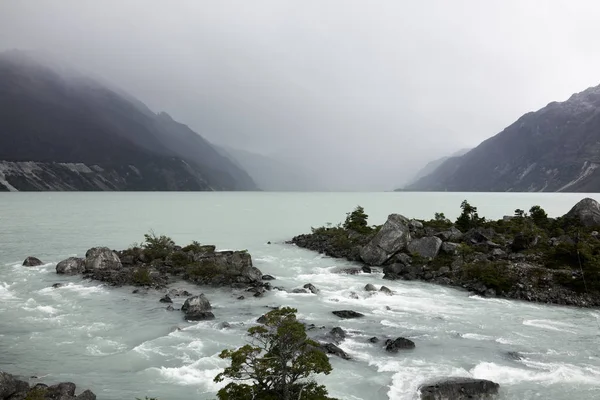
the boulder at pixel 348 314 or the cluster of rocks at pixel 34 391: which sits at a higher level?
the cluster of rocks at pixel 34 391

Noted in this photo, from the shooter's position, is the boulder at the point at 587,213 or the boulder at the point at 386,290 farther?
the boulder at the point at 587,213

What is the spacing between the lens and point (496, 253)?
150 ft

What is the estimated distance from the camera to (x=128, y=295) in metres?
35.6

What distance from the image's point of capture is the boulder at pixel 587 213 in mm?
54406

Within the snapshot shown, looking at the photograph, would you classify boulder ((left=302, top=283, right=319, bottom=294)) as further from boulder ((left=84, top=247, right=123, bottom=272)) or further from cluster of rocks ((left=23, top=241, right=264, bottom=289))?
boulder ((left=84, top=247, right=123, bottom=272))

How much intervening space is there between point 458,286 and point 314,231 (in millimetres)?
36064

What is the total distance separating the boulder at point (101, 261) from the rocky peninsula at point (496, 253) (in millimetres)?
30009

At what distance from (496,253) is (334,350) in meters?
31.3

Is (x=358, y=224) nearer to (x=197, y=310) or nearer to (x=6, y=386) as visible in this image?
(x=197, y=310)

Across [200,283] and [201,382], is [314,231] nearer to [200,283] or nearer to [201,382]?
[200,283]

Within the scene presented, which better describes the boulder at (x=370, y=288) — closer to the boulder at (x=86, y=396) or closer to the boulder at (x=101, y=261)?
the boulder at (x=86, y=396)

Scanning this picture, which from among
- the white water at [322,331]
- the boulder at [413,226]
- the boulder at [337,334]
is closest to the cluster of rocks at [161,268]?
the white water at [322,331]

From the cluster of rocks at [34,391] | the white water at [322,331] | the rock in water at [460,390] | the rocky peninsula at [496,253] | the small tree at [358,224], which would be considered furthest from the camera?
the small tree at [358,224]

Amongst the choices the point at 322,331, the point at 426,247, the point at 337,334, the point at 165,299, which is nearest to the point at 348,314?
the point at 322,331
